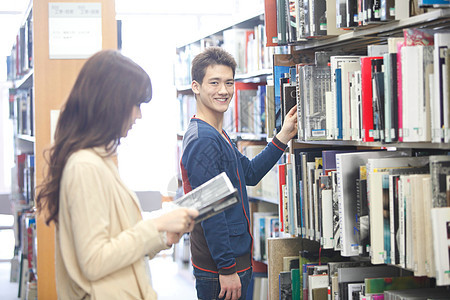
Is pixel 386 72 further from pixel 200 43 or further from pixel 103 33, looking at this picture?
pixel 200 43

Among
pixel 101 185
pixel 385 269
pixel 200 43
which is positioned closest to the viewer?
pixel 101 185

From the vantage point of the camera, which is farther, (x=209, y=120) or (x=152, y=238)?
(x=209, y=120)

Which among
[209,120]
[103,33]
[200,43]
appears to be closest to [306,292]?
[209,120]

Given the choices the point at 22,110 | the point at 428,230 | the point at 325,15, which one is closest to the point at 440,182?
the point at 428,230

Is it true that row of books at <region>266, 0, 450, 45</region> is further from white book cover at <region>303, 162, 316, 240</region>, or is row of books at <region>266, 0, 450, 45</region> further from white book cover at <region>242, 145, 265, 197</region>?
white book cover at <region>242, 145, 265, 197</region>

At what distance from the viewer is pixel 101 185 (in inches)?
56.6

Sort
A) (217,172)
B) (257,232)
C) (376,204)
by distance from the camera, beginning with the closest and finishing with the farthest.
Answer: (376,204) < (217,172) < (257,232)

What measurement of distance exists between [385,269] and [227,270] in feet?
1.92

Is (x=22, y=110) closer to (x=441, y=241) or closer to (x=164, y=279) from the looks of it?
(x=164, y=279)

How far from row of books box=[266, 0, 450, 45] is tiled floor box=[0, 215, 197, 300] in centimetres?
270

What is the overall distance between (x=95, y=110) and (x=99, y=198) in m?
0.22

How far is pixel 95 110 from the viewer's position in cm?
147

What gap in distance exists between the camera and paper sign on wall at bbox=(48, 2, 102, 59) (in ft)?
8.75

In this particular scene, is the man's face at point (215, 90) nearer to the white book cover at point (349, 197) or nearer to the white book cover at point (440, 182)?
the white book cover at point (349, 197)
